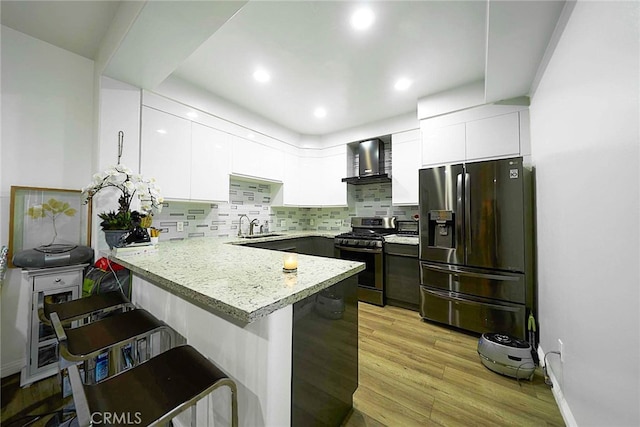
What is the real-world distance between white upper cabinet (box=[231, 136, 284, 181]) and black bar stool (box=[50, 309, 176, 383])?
6.50 feet

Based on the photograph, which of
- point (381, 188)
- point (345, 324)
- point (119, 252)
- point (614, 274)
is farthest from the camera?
point (381, 188)

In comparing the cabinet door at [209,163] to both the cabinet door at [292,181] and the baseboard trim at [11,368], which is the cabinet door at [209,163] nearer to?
the cabinet door at [292,181]

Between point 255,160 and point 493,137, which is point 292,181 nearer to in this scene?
point 255,160

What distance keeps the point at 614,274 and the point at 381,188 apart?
9.33 feet

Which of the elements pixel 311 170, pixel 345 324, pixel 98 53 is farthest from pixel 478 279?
pixel 98 53

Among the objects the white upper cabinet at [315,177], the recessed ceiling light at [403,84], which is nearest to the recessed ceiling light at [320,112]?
the white upper cabinet at [315,177]

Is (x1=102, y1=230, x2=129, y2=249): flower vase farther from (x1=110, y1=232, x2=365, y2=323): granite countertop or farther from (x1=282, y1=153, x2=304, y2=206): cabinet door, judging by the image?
(x1=282, y1=153, x2=304, y2=206): cabinet door

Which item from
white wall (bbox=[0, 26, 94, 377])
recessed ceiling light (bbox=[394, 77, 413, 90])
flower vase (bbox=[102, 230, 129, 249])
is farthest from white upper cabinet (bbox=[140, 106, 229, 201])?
recessed ceiling light (bbox=[394, 77, 413, 90])

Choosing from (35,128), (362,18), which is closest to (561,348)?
(362,18)

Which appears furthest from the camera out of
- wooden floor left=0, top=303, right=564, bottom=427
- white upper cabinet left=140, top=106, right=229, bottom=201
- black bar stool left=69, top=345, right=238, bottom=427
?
white upper cabinet left=140, top=106, right=229, bottom=201

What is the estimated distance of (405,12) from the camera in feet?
4.99

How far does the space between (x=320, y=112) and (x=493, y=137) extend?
6.57 ft

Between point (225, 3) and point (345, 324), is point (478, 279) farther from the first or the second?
point (225, 3)

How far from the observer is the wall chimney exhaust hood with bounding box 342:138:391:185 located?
341 centimetres
